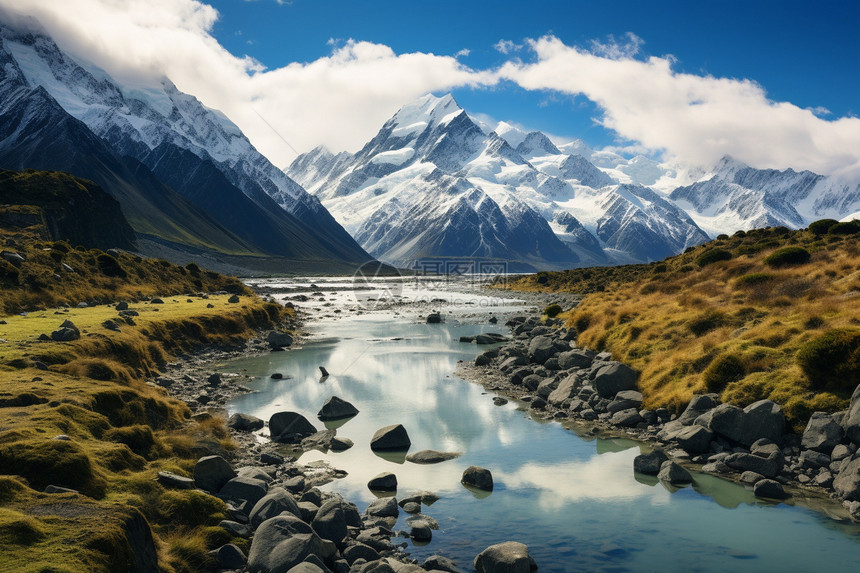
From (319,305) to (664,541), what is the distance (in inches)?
3890

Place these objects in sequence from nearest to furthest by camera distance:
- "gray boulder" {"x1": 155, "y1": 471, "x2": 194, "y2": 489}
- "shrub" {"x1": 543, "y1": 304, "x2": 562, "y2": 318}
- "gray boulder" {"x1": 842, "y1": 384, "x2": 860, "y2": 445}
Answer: "gray boulder" {"x1": 155, "y1": 471, "x2": 194, "y2": 489} → "gray boulder" {"x1": 842, "y1": 384, "x2": 860, "y2": 445} → "shrub" {"x1": 543, "y1": 304, "x2": 562, "y2": 318}

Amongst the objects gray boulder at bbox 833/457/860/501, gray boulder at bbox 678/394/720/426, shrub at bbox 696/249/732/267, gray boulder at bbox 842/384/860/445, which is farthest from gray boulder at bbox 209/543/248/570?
shrub at bbox 696/249/732/267

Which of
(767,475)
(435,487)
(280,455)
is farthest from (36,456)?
(767,475)

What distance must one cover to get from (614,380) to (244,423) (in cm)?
2086

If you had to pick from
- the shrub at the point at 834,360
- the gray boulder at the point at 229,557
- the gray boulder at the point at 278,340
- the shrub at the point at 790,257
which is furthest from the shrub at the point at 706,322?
the gray boulder at the point at 278,340

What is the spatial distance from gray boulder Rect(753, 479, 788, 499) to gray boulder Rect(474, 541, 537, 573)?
10.0 metres

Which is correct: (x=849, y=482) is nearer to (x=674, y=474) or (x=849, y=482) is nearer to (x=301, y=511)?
(x=674, y=474)

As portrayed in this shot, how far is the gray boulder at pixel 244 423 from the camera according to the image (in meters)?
28.0

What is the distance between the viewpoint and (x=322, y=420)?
103ft

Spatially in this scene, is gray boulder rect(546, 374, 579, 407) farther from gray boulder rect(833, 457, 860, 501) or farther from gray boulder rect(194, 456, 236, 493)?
gray boulder rect(194, 456, 236, 493)

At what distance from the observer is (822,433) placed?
21422 mm

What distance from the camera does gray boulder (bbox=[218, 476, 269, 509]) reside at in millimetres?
18047

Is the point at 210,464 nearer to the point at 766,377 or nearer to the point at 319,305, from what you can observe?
the point at 766,377

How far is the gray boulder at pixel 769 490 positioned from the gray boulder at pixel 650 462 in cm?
355
